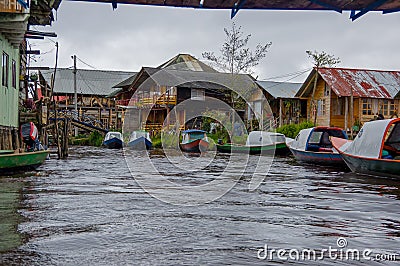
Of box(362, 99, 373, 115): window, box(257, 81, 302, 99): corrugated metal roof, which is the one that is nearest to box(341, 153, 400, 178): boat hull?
box(362, 99, 373, 115): window

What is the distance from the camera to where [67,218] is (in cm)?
814

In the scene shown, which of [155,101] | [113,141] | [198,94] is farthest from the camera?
[198,94]

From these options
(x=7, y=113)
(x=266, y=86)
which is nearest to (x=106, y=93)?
(x=266, y=86)

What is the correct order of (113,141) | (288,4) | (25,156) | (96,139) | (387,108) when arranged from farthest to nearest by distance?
(96,139) → (113,141) → (387,108) → (25,156) → (288,4)

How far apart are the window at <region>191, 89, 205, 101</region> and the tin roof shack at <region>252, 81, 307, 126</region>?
4372mm

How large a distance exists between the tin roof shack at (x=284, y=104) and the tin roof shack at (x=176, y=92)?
1.45 m

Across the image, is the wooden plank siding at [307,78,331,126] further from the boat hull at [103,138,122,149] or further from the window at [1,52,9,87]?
the window at [1,52,9,87]

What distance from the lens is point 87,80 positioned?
63.9 m

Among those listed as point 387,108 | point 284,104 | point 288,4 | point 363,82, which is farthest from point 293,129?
point 288,4

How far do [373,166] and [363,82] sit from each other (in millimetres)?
23191

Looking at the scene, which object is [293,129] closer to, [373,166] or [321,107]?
[321,107]

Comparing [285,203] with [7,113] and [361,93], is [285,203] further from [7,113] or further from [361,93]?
[361,93]

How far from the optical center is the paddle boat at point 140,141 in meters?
37.2

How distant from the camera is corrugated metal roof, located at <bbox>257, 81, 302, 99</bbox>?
43731 mm
